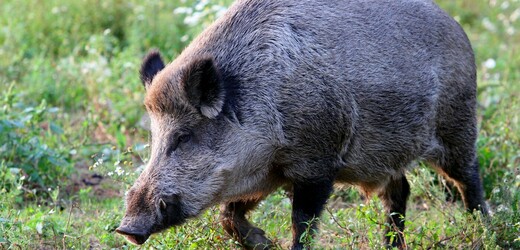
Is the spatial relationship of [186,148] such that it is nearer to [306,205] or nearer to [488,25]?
[306,205]

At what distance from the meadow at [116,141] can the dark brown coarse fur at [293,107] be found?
31cm

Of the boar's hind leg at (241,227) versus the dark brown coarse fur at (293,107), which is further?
the boar's hind leg at (241,227)

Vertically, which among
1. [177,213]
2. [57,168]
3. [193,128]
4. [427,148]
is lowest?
[57,168]

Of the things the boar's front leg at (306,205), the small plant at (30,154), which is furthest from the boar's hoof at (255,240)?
the small plant at (30,154)

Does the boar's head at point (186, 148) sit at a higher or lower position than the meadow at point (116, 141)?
higher

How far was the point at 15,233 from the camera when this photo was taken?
521 cm

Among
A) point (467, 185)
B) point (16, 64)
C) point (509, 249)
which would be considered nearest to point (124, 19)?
point (16, 64)

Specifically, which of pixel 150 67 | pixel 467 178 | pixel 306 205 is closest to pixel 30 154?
pixel 150 67

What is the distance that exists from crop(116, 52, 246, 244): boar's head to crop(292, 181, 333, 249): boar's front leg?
472 millimetres

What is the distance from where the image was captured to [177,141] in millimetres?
5012

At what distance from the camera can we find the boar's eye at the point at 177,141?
4.99 m

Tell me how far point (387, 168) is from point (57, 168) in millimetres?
2632

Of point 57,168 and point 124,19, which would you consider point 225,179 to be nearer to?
point 57,168

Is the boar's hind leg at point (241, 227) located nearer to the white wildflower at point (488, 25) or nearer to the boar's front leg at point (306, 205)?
the boar's front leg at point (306, 205)
